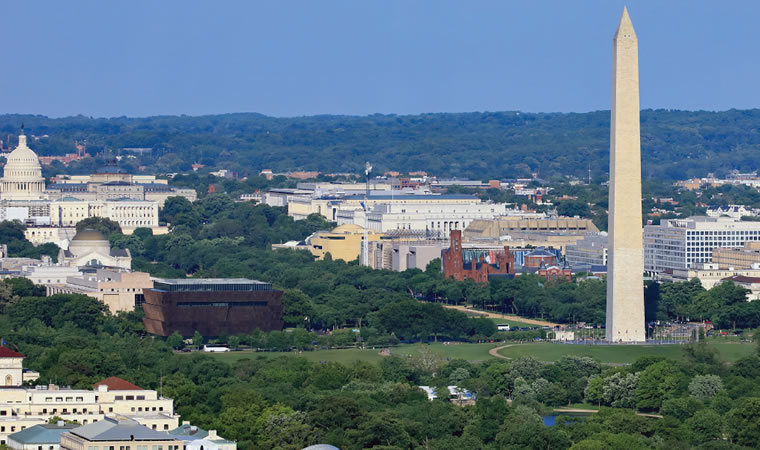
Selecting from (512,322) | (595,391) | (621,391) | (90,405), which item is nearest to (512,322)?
(512,322)

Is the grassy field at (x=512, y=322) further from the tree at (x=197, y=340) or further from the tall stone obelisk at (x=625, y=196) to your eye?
the tree at (x=197, y=340)

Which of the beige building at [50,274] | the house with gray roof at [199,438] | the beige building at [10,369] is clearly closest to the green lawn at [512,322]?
the beige building at [50,274]

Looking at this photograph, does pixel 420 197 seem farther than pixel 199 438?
Yes

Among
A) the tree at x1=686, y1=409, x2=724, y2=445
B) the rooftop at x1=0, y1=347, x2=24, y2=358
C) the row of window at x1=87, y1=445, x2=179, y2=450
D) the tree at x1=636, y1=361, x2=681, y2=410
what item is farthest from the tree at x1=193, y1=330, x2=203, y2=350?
the row of window at x1=87, y1=445, x2=179, y2=450

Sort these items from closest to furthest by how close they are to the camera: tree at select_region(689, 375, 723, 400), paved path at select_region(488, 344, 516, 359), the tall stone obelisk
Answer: tree at select_region(689, 375, 723, 400), paved path at select_region(488, 344, 516, 359), the tall stone obelisk

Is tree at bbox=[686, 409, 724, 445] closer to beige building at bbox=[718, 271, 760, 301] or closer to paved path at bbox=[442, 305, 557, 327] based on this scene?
paved path at bbox=[442, 305, 557, 327]

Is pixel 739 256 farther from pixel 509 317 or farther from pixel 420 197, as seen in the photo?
pixel 420 197
